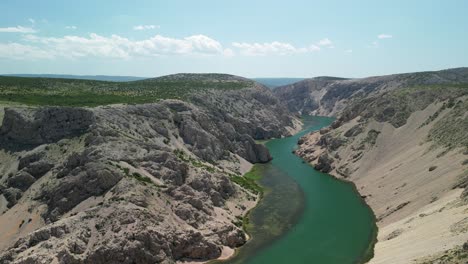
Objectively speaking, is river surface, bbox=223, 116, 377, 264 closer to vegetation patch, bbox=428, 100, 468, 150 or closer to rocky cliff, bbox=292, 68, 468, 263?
rocky cliff, bbox=292, 68, 468, 263

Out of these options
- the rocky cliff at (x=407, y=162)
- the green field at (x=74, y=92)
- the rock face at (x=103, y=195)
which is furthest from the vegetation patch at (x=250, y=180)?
the green field at (x=74, y=92)

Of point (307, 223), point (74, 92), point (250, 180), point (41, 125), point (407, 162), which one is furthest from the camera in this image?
point (74, 92)

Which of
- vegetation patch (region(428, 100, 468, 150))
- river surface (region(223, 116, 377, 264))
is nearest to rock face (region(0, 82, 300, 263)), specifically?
river surface (region(223, 116, 377, 264))

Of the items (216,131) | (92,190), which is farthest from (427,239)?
(216,131)

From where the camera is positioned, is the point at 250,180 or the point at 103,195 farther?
the point at 250,180

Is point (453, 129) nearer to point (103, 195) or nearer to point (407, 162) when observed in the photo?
point (407, 162)

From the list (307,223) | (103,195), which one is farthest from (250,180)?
(103,195)

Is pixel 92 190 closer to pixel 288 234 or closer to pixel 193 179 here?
pixel 193 179
